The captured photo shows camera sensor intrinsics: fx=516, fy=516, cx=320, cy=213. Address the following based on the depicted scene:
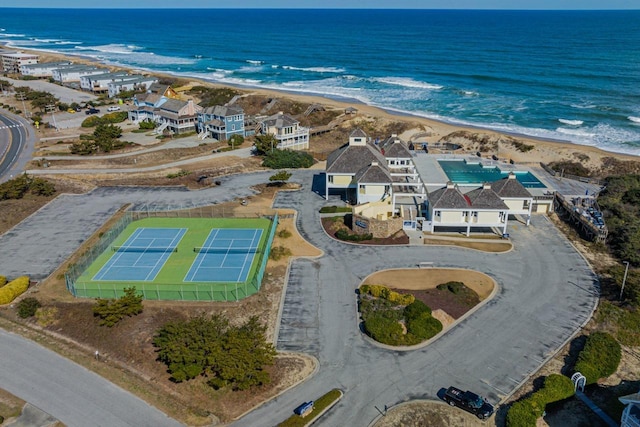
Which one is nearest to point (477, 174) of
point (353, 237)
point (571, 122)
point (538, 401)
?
point (353, 237)

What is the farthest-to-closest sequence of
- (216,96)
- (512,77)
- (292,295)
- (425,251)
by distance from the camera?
(512,77) < (216,96) < (425,251) < (292,295)

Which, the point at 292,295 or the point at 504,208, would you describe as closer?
the point at 292,295

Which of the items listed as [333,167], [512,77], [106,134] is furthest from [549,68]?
[106,134]

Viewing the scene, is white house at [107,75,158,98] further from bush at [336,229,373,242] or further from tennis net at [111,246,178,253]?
bush at [336,229,373,242]

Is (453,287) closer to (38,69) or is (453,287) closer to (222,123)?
(222,123)

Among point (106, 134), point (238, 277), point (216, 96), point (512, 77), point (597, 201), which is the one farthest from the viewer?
point (512, 77)

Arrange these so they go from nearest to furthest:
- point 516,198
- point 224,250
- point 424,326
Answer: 1. point 424,326
2. point 224,250
3. point 516,198

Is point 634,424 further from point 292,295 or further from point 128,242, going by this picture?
point 128,242
